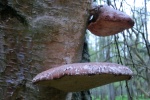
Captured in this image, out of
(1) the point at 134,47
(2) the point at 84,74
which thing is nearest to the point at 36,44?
(2) the point at 84,74

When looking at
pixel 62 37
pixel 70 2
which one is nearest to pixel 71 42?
pixel 62 37

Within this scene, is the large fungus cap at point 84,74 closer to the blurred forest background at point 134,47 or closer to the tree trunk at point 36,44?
the tree trunk at point 36,44

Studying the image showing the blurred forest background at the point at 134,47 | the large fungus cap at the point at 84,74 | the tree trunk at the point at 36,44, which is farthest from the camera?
the blurred forest background at the point at 134,47

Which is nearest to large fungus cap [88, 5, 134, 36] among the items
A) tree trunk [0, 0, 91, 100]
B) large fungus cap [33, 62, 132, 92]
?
tree trunk [0, 0, 91, 100]

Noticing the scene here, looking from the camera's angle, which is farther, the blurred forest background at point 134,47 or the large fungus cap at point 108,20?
the blurred forest background at point 134,47

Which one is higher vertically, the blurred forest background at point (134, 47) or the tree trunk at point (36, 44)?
the tree trunk at point (36, 44)

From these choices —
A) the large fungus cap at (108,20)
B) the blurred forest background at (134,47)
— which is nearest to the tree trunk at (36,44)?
the large fungus cap at (108,20)

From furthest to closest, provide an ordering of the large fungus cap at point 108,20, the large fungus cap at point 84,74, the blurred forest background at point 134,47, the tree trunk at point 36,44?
the blurred forest background at point 134,47
the large fungus cap at point 108,20
the tree trunk at point 36,44
the large fungus cap at point 84,74
